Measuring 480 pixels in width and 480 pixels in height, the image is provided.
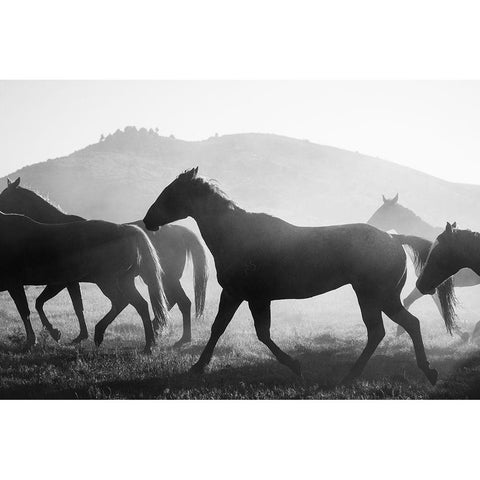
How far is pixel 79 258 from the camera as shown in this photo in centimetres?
803

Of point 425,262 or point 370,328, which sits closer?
point 370,328

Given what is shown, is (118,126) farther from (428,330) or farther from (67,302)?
(428,330)

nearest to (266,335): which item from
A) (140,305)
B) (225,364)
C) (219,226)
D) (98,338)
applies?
(225,364)

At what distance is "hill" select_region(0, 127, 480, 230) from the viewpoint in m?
11.3

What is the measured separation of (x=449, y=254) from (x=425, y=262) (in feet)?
1.22

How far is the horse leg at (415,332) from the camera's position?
20.6 ft

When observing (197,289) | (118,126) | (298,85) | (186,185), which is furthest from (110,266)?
(298,85)

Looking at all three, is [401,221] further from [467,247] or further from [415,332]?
[415,332]

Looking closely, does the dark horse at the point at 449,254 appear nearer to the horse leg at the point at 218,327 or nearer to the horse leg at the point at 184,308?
the horse leg at the point at 218,327

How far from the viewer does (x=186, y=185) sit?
22.7 ft

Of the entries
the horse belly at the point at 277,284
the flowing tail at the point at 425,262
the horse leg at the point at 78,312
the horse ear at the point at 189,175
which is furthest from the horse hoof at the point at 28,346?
the flowing tail at the point at 425,262

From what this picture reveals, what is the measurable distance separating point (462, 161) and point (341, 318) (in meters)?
3.94

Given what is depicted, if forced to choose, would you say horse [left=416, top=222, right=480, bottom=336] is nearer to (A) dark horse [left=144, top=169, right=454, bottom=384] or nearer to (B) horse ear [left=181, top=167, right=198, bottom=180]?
(A) dark horse [left=144, top=169, right=454, bottom=384]

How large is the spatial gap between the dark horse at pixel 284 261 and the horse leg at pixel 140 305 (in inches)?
59.7
